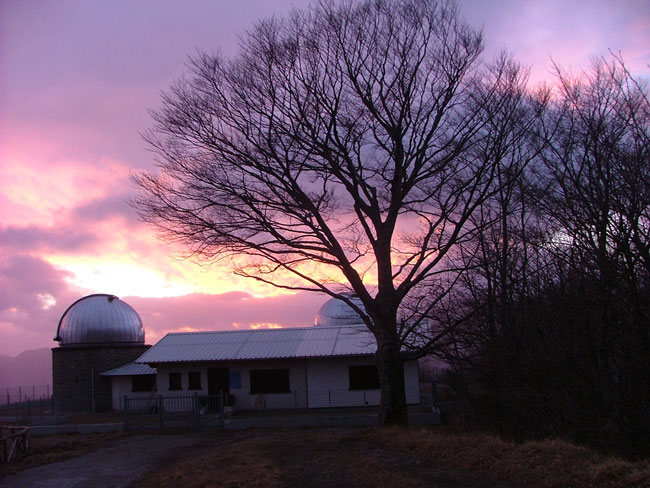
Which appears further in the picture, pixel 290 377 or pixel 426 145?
pixel 290 377

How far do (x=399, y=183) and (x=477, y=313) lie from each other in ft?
11.9

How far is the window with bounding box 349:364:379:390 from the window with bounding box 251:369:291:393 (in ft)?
10.8

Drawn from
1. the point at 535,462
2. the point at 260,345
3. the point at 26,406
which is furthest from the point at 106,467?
the point at 26,406

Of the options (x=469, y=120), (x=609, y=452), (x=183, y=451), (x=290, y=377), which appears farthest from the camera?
(x=290, y=377)

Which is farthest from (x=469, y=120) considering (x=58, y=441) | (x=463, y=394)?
(x=58, y=441)

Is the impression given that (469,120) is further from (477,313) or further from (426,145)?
(477,313)

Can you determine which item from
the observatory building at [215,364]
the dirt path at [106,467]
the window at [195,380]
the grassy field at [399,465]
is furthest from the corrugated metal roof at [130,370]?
the grassy field at [399,465]

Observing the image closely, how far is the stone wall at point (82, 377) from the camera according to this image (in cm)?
3588

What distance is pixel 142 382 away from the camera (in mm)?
35531

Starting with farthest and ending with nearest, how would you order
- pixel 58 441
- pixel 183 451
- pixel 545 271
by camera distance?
pixel 58 441
pixel 183 451
pixel 545 271

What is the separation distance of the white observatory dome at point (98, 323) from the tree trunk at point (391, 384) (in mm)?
26436

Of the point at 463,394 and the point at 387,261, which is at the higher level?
the point at 387,261

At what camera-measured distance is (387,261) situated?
1534 cm

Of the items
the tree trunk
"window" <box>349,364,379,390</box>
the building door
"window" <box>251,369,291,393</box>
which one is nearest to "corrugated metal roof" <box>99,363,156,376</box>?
the building door
